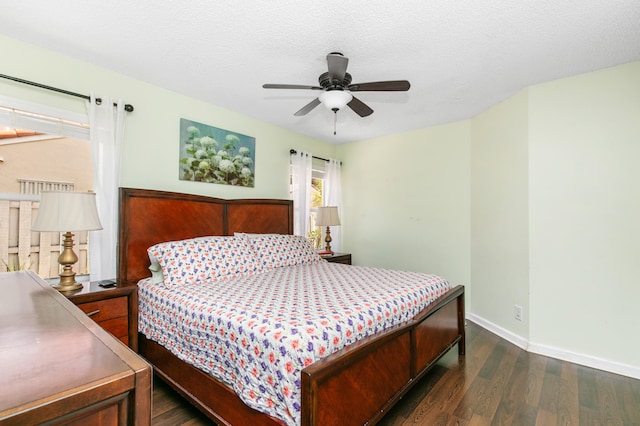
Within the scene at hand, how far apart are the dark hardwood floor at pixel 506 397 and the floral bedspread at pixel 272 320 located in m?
0.54

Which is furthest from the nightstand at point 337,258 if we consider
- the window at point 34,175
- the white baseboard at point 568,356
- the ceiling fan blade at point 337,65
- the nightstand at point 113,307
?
the window at point 34,175

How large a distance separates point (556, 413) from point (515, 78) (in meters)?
2.60

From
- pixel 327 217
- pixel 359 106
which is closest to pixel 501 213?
pixel 359 106

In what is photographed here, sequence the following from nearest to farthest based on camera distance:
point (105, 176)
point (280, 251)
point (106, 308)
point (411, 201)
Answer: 1. point (106, 308)
2. point (105, 176)
3. point (280, 251)
4. point (411, 201)

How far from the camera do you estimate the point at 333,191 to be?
4.94 metres

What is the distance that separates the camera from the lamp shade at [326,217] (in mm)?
4316

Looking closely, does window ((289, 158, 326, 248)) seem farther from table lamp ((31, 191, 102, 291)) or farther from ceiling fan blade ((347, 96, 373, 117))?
table lamp ((31, 191, 102, 291))

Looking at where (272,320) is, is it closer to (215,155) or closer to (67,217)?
(67,217)

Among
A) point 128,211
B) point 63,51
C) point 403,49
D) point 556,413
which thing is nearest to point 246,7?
point 403,49

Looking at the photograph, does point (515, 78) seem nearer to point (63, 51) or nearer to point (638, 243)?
point (638, 243)

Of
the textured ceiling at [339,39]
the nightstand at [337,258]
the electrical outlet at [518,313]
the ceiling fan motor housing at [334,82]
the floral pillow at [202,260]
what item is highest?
the textured ceiling at [339,39]

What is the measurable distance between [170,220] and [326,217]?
2.09 m

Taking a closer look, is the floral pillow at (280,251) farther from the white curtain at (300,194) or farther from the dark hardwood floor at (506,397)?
the dark hardwood floor at (506,397)

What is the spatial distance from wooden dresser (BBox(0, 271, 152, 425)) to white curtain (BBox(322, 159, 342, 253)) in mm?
4124
